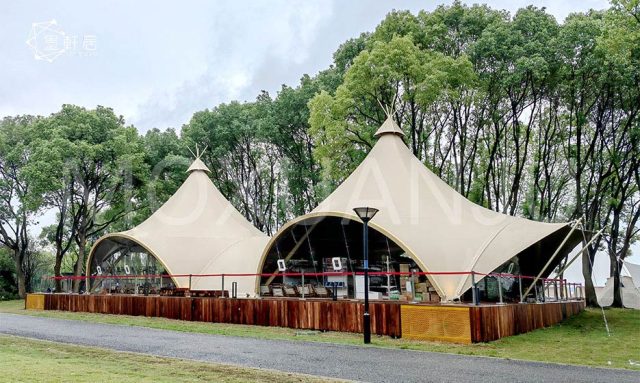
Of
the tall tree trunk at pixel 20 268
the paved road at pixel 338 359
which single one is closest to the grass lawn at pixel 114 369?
the paved road at pixel 338 359

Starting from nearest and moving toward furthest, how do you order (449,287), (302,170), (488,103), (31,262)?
1. (449,287)
2. (488,103)
3. (302,170)
4. (31,262)

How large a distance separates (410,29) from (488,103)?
5.33 metres

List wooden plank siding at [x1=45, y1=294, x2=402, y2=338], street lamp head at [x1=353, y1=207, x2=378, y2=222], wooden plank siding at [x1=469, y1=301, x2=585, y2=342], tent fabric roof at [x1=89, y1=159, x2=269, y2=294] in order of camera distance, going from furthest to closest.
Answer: tent fabric roof at [x1=89, y1=159, x2=269, y2=294] → wooden plank siding at [x1=45, y1=294, x2=402, y2=338] → street lamp head at [x1=353, y1=207, x2=378, y2=222] → wooden plank siding at [x1=469, y1=301, x2=585, y2=342]

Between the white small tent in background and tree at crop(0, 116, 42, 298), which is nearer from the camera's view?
the white small tent in background

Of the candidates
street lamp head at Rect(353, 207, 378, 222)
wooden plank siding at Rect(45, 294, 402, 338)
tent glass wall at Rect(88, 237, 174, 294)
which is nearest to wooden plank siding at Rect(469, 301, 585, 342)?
→ wooden plank siding at Rect(45, 294, 402, 338)

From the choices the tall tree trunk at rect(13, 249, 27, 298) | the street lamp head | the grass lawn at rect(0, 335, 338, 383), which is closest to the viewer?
the grass lawn at rect(0, 335, 338, 383)

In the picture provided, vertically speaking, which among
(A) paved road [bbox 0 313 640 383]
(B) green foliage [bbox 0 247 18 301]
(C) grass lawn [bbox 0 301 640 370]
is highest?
(B) green foliage [bbox 0 247 18 301]

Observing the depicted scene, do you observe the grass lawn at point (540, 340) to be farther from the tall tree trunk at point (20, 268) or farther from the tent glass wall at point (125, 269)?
the tall tree trunk at point (20, 268)

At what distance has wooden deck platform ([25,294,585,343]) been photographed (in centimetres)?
1234

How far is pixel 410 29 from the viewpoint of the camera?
24.5 meters

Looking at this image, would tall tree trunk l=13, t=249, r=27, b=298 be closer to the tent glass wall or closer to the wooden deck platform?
the tent glass wall

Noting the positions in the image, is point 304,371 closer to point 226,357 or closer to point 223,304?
point 226,357

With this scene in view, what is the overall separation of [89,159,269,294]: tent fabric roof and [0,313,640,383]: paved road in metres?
7.95

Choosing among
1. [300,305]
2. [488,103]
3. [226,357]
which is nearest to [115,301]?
[300,305]
